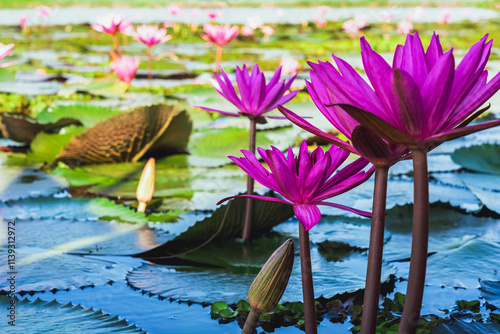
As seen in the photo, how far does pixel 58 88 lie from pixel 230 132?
1.64 metres

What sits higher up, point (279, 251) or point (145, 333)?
point (279, 251)

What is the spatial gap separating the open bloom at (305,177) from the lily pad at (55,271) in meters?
0.46

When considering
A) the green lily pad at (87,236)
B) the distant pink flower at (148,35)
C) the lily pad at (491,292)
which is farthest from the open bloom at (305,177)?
the distant pink flower at (148,35)

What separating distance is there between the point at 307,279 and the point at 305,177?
0.10 m

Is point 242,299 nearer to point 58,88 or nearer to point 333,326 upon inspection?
point 333,326

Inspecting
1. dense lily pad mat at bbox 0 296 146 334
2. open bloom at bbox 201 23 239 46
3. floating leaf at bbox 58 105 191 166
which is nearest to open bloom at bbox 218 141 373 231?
dense lily pad mat at bbox 0 296 146 334

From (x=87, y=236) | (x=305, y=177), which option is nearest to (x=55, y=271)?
(x=87, y=236)

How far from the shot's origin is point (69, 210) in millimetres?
1285

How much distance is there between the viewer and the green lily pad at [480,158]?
167cm

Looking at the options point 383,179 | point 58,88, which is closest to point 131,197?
point 383,179

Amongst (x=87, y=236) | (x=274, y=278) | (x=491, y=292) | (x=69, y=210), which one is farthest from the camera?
(x=69, y=210)

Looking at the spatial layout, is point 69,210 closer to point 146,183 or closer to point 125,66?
point 146,183

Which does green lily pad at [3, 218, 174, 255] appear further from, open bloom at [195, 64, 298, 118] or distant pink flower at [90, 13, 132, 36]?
distant pink flower at [90, 13, 132, 36]

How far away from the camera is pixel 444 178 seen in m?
1.61
